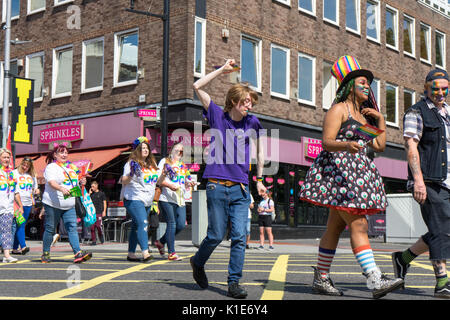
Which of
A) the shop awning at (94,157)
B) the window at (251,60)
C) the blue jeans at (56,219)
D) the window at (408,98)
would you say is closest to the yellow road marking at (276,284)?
the blue jeans at (56,219)

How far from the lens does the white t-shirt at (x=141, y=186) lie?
9609 mm

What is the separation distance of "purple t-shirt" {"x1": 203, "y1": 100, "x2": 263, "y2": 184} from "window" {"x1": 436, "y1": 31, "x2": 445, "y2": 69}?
28.6m

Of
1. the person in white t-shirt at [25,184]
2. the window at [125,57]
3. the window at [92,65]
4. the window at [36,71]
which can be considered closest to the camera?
the person in white t-shirt at [25,184]

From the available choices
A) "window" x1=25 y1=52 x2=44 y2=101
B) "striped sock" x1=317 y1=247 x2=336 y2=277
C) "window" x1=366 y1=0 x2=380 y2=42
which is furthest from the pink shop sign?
"striped sock" x1=317 y1=247 x2=336 y2=277

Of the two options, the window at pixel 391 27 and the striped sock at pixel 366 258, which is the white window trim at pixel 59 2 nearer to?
the window at pixel 391 27

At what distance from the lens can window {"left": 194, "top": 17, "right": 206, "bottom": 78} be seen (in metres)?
20.0

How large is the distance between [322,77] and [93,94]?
27.8 feet

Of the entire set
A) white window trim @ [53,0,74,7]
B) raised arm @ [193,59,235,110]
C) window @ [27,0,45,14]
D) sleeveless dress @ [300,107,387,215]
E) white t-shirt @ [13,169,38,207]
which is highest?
window @ [27,0,45,14]

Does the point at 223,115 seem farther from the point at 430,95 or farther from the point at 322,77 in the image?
the point at 322,77

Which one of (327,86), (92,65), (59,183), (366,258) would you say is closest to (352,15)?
(327,86)

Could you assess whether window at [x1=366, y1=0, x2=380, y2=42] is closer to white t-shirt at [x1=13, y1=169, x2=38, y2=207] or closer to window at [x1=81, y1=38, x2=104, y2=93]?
window at [x1=81, y1=38, x2=104, y2=93]

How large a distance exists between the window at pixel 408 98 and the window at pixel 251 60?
32.4ft

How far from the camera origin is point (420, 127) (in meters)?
6.07
